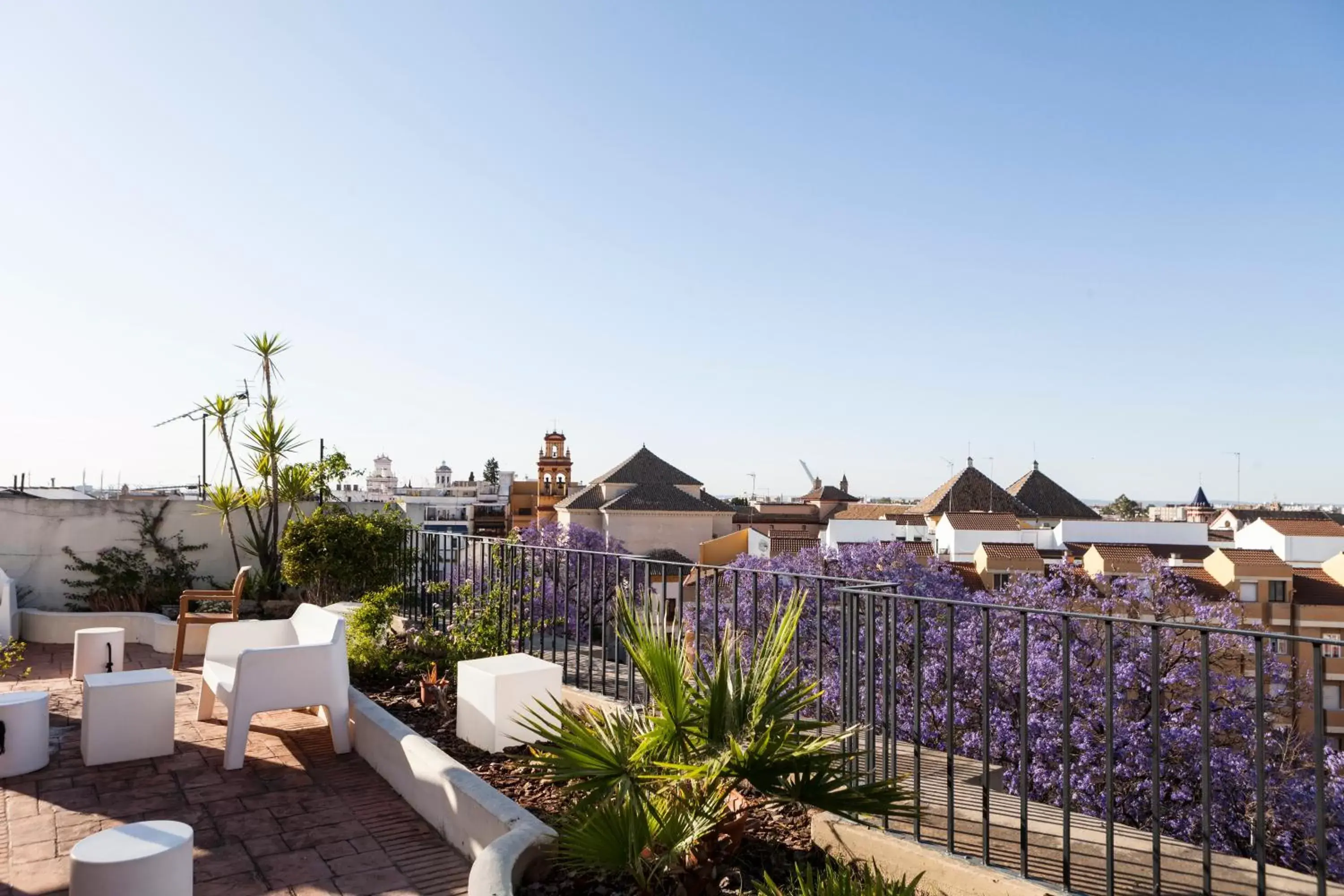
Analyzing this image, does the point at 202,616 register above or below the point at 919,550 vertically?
above

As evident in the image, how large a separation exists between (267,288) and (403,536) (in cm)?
993

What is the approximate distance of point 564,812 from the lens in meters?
3.18

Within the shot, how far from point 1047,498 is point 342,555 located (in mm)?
55098

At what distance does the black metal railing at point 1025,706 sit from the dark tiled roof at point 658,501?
29.0 metres

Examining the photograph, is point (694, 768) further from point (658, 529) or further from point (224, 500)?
point (658, 529)

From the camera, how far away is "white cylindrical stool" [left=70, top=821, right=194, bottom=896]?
2.57 m

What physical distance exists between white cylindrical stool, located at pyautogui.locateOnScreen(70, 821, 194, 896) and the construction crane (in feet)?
279

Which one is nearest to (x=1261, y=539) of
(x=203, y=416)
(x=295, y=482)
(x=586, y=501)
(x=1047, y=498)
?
(x=1047, y=498)

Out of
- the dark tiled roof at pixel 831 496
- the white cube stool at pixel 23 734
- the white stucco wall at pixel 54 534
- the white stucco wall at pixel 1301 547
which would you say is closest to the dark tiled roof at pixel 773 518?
the dark tiled roof at pixel 831 496

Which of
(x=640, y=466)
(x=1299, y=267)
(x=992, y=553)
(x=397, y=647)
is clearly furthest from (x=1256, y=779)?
(x=640, y=466)

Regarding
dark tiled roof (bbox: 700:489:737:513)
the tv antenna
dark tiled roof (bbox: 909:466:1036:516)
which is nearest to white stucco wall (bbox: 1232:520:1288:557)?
dark tiled roof (bbox: 909:466:1036:516)

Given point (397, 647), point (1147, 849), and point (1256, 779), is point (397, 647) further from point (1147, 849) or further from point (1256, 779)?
point (1256, 779)

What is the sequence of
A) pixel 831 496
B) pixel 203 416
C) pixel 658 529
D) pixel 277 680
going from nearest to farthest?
pixel 277 680
pixel 203 416
pixel 658 529
pixel 831 496

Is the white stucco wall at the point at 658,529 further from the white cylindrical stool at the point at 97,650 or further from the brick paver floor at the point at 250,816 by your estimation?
the brick paver floor at the point at 250,816
